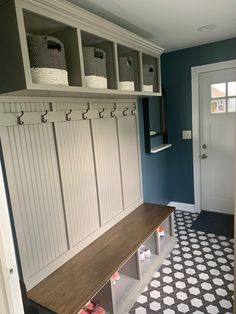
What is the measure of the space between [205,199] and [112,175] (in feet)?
5.75

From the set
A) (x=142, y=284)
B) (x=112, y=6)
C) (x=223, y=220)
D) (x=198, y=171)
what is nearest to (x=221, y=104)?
(x=198, y=171)

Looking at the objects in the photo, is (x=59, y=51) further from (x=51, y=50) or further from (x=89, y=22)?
(x=89, y=22)

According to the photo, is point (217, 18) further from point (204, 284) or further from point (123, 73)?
point (204, 284)

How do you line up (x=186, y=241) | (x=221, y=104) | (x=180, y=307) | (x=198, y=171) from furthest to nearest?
(x=198, y=171) < (x=221, y=104) < (x=186, y=241) < (x=180, y=307)

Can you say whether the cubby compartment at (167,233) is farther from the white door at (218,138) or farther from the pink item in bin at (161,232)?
the white door at (218,138)

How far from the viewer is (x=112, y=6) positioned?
5.58 feet

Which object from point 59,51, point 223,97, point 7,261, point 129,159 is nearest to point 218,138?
point 223,97

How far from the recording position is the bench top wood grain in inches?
56.1

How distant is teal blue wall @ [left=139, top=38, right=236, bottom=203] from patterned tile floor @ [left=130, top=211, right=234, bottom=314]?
30.4 inches

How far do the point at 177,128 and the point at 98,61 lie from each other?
1991 mm

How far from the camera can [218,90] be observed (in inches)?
119

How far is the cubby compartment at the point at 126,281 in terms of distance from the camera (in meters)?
1.89

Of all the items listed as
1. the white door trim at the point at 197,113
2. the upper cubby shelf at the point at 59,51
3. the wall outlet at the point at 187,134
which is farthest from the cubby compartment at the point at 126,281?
the wall outlet at the point at 187,134

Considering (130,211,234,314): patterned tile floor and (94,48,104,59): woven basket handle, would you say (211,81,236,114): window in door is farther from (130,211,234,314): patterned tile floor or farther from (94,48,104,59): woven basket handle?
(94,48,104,59): woven basket handle
